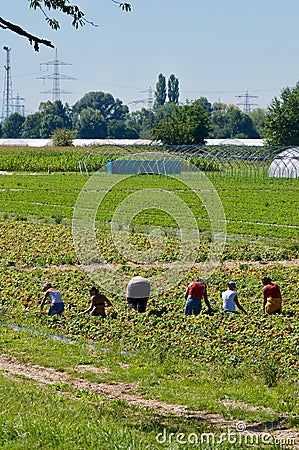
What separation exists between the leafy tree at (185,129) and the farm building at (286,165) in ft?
111

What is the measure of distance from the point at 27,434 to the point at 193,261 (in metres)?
15.9

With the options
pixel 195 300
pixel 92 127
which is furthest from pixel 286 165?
pixel 92 127

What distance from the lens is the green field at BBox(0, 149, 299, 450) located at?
8.45 m

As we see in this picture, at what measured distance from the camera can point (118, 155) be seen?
72.3 m

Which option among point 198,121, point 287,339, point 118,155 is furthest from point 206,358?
point 198,121

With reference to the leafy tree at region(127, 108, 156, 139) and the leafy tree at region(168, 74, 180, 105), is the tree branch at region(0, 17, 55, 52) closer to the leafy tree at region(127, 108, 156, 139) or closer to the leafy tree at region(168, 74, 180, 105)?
the leafy tree at region(127, 108, 156, 139)

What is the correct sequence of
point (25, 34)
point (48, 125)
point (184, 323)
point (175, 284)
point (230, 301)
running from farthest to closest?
1. point (48, 125)
2. point (175, 284)
3. point (230, 301)
4. point (184, 323)
5. point (25, 34)

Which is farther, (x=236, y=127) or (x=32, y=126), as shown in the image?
(x=32, y=126)

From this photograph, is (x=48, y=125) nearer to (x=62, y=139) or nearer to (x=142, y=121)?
(x=142, y=121)

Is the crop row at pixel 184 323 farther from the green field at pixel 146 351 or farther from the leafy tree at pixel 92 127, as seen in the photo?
the leafy tree at pixel 92 127

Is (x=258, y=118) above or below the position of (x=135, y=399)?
above

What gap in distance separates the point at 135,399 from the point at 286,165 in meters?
51.0

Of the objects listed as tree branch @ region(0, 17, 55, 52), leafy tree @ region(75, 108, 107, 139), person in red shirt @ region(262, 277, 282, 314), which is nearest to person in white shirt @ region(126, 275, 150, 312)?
person in red shirt @ region(262, 277, 282, 314)

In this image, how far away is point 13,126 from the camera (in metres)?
180
